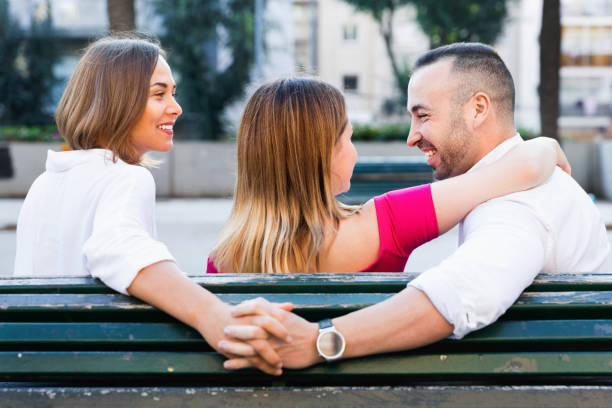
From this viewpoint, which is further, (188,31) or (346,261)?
(188,31)

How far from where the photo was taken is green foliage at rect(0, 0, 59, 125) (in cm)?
2016

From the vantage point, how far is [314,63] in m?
45.8

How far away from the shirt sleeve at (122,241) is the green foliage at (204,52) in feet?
57.2

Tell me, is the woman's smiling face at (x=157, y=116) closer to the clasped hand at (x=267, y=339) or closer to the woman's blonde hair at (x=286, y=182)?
Result: the woman's blonde hair at (x=286, y=182)

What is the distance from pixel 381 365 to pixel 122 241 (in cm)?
70

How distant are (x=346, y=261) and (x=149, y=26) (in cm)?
2016

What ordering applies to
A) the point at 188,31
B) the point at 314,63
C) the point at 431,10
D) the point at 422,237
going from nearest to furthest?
1. the point at 422,237
2. the point at 188,31
3. the point at 431,10
4. the point at 314,63

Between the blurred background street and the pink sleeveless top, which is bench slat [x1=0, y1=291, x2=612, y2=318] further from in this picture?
the blurred background street

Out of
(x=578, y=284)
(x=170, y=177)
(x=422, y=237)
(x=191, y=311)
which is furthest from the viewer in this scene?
(x=170, y=177)

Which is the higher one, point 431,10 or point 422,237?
point 431,10

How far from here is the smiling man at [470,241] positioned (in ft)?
5.53

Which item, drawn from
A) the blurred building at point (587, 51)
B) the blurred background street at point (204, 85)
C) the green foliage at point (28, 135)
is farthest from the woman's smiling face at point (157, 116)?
the blurred building at point (587, 51)

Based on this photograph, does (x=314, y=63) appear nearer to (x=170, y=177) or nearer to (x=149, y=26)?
(x=149, y=26)

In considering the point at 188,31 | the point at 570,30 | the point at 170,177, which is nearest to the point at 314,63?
the point at 570,30
